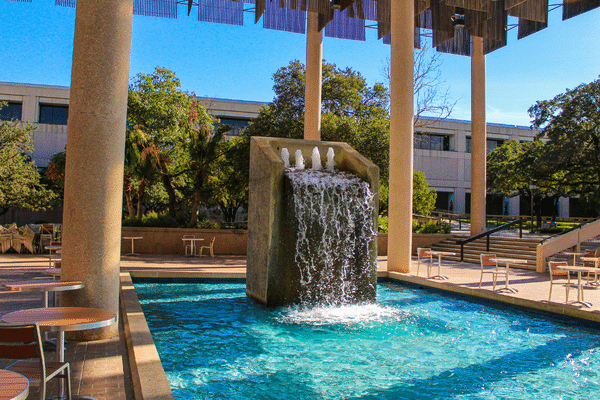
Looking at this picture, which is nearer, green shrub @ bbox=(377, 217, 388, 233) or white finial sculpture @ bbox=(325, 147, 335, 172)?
white finial sculpture @ bbox=(325, 147, 335, 172)

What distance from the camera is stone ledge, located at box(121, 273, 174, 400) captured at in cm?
381

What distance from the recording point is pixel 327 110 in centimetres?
2228

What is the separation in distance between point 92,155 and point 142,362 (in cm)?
230

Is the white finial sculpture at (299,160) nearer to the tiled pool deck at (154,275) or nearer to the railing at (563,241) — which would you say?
the tiled pool deck at (154,275)

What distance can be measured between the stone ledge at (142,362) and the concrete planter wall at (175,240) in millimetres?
11432

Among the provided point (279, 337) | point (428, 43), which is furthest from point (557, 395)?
point (428, 43)

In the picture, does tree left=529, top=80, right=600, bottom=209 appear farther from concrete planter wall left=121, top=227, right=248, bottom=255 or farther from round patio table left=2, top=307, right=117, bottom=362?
round patio table left=2, top=307, right=117, bottom=362

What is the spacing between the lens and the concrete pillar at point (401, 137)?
13.2 meters

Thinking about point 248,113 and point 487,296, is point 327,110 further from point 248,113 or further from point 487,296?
point 248,113

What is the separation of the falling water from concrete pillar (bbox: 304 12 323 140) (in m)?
6.93

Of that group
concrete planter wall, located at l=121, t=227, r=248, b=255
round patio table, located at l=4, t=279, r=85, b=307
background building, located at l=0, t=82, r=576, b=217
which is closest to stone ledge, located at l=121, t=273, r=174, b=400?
round patio table, located at l=4, t=279, r=85, b=307

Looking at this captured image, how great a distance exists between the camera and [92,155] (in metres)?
5.38

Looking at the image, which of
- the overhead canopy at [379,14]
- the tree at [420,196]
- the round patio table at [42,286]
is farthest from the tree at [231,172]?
the round patio table at [42,286]

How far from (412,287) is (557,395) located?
22.9 feet
